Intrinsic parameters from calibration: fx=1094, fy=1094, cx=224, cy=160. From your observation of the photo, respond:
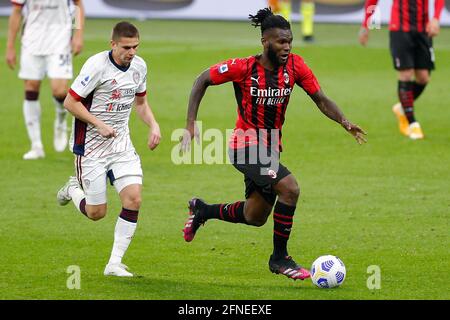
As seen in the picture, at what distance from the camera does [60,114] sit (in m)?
15.1

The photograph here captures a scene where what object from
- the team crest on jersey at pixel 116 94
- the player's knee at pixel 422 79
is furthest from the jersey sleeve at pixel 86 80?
the player's knee at pixel 422 79

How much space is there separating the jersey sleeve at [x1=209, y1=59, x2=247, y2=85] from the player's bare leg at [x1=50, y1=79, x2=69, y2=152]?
19.4ft

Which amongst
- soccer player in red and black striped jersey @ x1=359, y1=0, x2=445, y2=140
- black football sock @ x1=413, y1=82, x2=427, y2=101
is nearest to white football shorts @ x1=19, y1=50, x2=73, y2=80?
soccer player in red and black striped jersey @ x1=359, y1=0, x2=445, y2=140

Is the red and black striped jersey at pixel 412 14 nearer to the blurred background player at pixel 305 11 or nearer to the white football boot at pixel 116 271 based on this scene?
the white football boot at pixel 116 271

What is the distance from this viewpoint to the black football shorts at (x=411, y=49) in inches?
627

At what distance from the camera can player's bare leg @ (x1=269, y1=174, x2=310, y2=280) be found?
866cm

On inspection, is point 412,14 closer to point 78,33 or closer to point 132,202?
point 78,33

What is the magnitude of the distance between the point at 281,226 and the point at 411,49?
7.87 m

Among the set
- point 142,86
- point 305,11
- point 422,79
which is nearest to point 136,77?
point 142,86

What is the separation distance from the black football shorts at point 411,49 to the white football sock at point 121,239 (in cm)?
819

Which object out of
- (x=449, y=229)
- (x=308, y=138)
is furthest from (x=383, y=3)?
(x=449, y=229)

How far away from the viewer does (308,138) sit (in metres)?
16.3

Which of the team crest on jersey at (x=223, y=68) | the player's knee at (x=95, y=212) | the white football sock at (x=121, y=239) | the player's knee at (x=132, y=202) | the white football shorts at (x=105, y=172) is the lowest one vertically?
the white football sock at (x=121, y=239)
